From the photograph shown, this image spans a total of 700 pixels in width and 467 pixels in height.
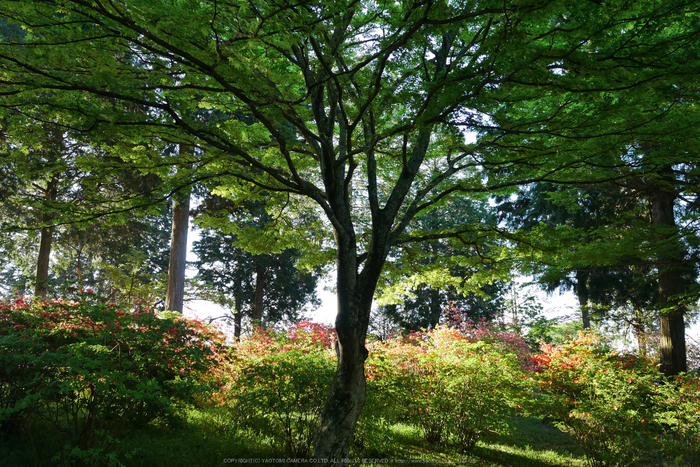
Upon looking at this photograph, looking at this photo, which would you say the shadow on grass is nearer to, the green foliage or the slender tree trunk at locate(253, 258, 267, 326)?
the green foliage

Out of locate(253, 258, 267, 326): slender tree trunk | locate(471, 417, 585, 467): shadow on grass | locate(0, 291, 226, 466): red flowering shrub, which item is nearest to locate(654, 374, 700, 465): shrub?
locate(471, 417, 585, 467): shadow on grass

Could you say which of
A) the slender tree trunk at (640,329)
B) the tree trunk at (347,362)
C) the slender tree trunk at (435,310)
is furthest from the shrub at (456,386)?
the slender tree trunk at (435,310)

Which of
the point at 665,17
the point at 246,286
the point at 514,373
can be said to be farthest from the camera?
the point at 246,286

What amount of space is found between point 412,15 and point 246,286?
17.3 metres

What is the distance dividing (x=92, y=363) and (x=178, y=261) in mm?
A: 7740

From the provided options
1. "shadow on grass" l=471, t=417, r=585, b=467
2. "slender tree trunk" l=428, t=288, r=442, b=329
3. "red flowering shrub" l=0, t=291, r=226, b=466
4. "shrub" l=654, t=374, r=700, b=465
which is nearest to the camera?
"red flowering shrub" l=0, t=291, r=226, b=466

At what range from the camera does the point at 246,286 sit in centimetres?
1925

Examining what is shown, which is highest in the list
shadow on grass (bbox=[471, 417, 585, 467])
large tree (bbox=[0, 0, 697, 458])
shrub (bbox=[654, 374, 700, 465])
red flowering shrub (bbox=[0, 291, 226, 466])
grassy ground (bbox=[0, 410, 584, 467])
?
large tree (bbox=[0, 0, 697, 458])

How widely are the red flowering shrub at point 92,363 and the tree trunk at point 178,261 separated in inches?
217

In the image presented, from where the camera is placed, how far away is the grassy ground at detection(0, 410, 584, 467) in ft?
15.6

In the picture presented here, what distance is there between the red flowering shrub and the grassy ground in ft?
1.35

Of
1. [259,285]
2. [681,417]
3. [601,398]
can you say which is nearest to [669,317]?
[681,417]

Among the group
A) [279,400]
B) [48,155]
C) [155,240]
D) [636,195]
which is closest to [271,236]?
[279,400]

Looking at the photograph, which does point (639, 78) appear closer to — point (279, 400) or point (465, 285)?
point (465, 285)
